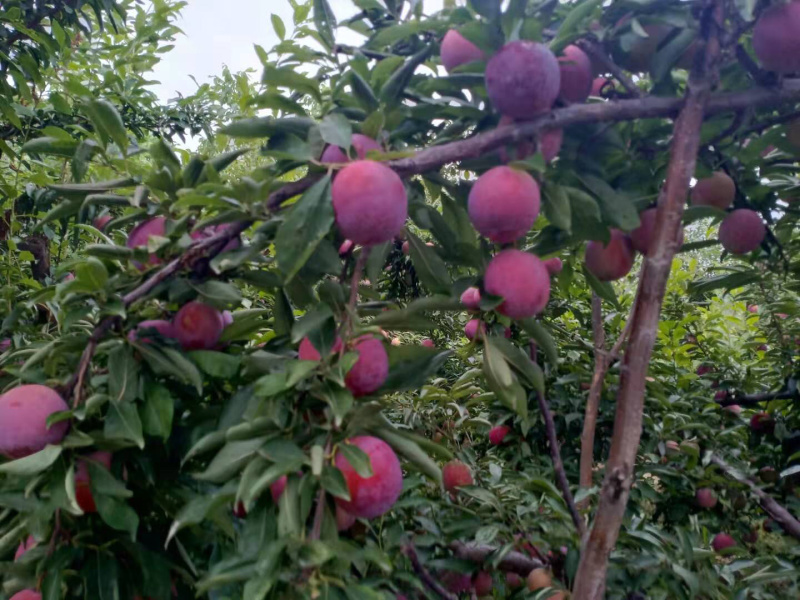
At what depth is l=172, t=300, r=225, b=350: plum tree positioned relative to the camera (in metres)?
0.99

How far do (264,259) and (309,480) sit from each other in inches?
18.1

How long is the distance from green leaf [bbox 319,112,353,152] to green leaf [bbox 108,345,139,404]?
0.42 metres

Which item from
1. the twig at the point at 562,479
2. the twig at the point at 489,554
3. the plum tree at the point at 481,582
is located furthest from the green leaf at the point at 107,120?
the plum tree at the point at 481,582

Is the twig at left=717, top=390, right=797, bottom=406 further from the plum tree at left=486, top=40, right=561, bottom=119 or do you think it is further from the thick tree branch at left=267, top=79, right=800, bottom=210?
the plum tree at left=486, top=40, right=561, bottom=119

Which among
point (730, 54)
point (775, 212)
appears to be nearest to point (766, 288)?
point (775, 212)

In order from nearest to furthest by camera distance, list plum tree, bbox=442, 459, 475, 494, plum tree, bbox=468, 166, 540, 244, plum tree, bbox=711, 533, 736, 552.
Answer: plum tree, bbox=468, 166, 540, 244
plum tree, bbox=442, 459, 475, 494
plum tree, bbox=711, 533, 736, 552

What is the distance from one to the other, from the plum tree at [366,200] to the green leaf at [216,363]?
249 millimetres

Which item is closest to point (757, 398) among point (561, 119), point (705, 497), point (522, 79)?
point (705, 497)

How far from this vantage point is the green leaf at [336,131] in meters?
0.85

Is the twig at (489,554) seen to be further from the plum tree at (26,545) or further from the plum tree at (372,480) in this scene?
the plum tree at (26,545)

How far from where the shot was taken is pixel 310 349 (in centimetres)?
89

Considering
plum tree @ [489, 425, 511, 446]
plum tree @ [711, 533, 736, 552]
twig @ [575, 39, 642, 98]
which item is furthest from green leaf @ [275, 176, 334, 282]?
plum tree @ [711, 533, 736, 552]

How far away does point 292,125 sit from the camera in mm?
989

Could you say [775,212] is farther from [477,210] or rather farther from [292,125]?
[292,125]
